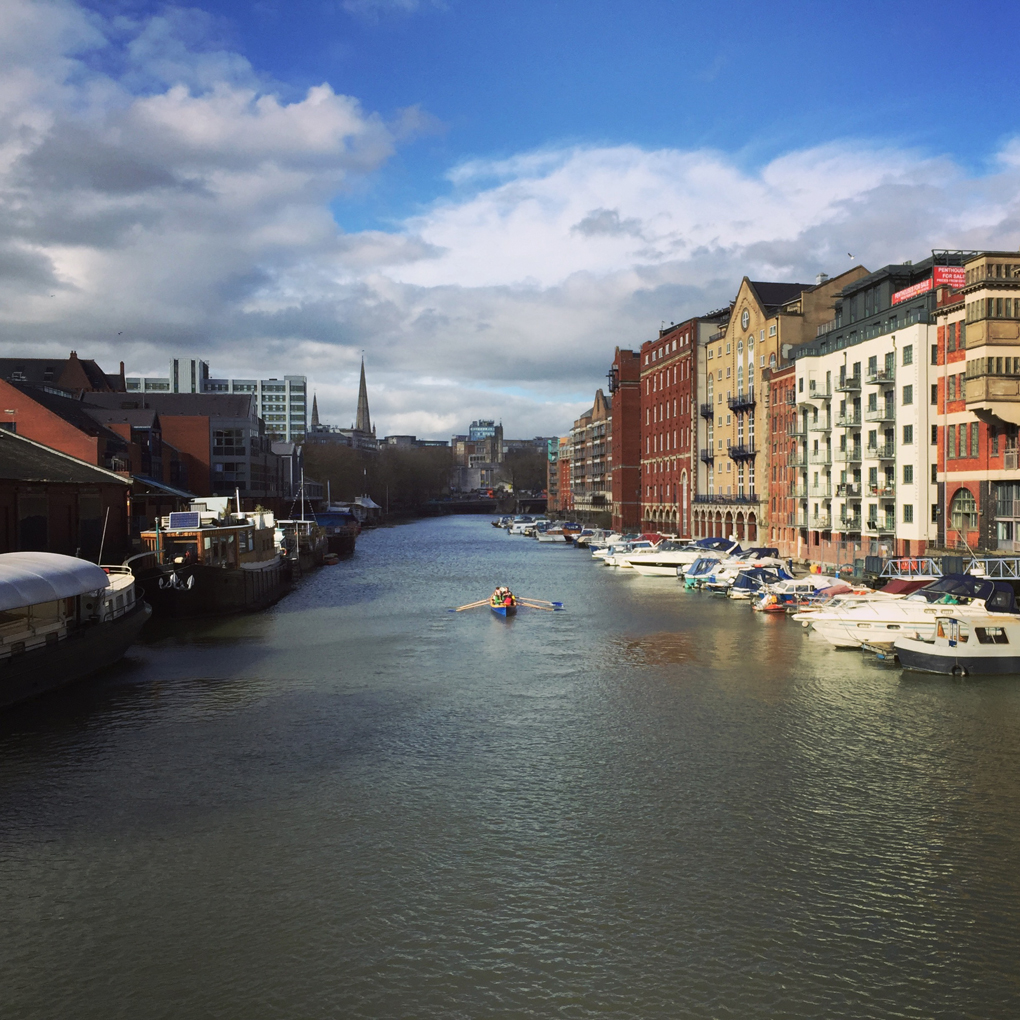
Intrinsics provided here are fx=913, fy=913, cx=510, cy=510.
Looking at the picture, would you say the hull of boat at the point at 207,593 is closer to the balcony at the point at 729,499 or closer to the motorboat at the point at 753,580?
the motorboat at the point at 753,580

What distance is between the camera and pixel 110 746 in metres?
25.9

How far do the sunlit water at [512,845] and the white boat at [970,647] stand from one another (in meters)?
1.02

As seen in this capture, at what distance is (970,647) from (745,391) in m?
64.2

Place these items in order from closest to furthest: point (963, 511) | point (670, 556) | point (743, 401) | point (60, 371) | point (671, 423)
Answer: point (963, 511)
point (670, 556)
point (743, 401)
point (671, 423)
point (60, 371)

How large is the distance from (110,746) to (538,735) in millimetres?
12232

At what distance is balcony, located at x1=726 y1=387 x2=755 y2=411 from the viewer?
93.6m

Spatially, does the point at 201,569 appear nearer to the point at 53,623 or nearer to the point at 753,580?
the point at 53,623

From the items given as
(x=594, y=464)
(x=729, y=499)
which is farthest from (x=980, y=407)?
(x=594, y=464)

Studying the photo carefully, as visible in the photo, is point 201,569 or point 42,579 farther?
point 201,569

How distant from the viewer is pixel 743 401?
9488 centimetres

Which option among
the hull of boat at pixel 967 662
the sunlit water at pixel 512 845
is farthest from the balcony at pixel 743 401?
the sunlit water at pixel 512 845

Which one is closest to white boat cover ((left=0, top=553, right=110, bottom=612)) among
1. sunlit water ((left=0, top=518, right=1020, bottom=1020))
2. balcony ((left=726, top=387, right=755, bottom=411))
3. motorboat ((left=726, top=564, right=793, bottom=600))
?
sunlit water ((left=0, top=518, right=1020, bottom=1020))

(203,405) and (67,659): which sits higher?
(203,405)

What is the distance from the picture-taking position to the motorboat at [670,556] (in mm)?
83500
